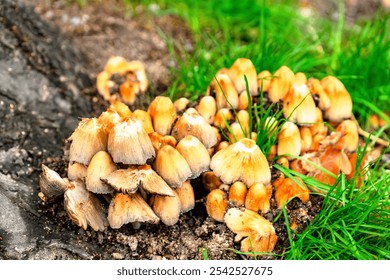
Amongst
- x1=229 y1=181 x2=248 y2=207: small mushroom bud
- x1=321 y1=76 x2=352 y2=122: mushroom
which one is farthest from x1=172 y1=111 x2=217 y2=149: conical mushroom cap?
x1=321 y1=76 x2=352 y2=122: mushroom

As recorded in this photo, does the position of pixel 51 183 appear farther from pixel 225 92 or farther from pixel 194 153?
pixel 225 92

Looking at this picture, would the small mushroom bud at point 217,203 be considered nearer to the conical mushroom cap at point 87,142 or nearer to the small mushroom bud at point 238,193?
the small mushroom bud at point 238,193

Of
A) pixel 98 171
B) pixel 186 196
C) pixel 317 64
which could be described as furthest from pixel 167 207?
pixel 317 64

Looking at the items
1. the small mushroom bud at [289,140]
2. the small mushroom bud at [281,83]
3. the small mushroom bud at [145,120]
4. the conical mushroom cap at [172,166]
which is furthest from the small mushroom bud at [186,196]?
the small mushroom bud at [281,83]

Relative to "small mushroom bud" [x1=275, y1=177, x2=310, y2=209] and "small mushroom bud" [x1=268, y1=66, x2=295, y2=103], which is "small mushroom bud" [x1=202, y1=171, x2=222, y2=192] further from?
"small mushroom bud" [x1=268, y1=66, x2=295, y2=103]

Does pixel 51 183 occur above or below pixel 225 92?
below
